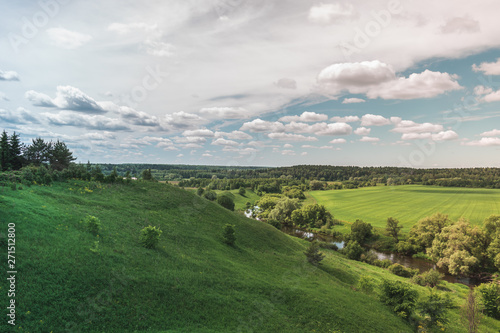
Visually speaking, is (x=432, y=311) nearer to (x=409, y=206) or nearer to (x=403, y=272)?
(x=403, y=272)

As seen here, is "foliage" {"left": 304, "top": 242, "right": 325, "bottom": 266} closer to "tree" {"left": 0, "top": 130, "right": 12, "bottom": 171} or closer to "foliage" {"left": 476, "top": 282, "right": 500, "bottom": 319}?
"foliage" {"left": 476, "top": 282, "right": 500, "bottom": 319}

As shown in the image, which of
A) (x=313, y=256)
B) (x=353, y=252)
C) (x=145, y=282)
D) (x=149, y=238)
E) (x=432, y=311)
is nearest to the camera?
(x=145, y=282)

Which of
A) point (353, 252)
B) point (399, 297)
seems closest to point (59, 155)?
point (399, 297)

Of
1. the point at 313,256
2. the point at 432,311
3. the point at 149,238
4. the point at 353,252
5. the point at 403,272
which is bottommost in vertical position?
the point at 403,272

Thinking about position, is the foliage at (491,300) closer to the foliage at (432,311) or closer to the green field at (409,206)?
the foliage at (432,311)

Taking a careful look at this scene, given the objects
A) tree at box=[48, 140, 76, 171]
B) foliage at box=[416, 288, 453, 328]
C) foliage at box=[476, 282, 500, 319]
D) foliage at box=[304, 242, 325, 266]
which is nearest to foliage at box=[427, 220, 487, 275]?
foliage at box=[476, 282, 500, 319]

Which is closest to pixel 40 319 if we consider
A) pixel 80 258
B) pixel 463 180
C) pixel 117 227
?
pixel 80 258
